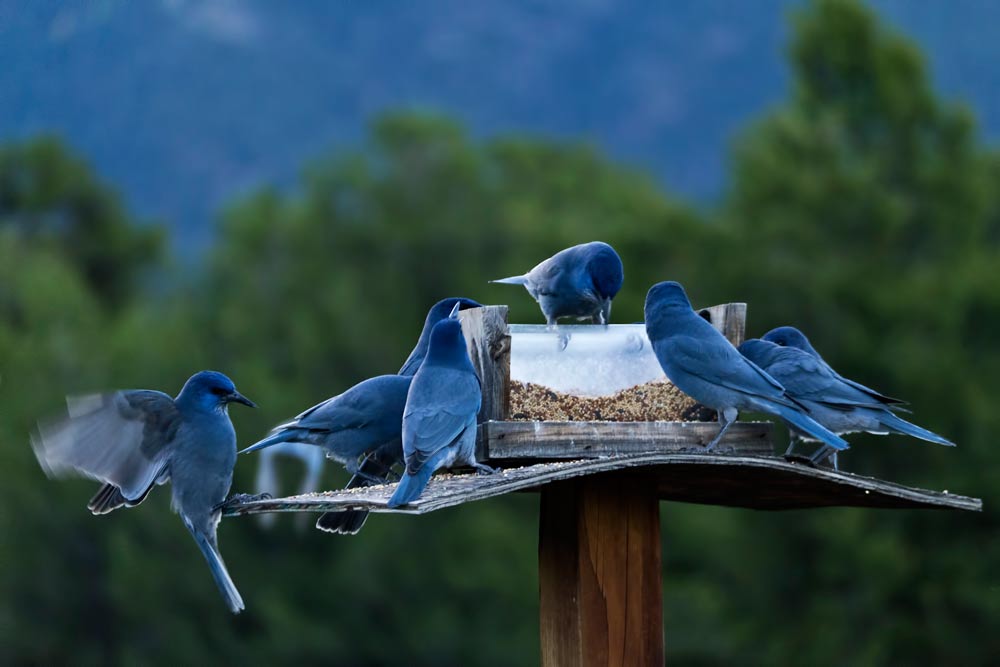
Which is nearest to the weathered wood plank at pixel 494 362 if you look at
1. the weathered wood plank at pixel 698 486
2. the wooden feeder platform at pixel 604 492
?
the wooden feeder platform at pixel 604 492

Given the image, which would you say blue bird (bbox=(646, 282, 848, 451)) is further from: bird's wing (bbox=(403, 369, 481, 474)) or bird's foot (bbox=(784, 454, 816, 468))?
bird's wing (bbox=(403, 369, 481, 474))

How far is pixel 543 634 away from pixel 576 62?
5024 centimetres

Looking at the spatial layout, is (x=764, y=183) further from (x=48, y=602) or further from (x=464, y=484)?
(x=464, y=484)

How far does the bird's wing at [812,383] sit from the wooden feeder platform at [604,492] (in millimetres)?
549

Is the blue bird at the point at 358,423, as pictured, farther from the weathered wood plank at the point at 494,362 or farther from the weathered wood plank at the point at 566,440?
the weathered wood plank at the point at 566,440

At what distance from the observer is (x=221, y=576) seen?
5.80 metres

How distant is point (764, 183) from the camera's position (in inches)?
786

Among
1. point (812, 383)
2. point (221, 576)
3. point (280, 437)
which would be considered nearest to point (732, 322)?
point (812, 383)

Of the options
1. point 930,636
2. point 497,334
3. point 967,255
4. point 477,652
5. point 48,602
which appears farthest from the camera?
point 48,602

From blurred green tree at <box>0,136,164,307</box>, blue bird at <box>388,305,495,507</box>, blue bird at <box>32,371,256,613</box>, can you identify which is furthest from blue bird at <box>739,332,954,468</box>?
blurred green tree at <box>0,136,164,307</box>

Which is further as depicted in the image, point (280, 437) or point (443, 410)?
point (280, 437)

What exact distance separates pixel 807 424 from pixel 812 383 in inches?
20.0

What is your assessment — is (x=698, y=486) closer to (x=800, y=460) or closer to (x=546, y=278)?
(x=800, y=460)

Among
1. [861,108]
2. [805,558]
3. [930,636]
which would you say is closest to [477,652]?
[805,558]
